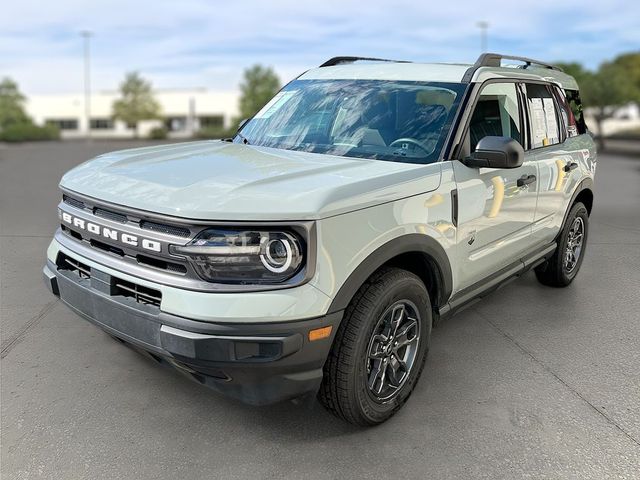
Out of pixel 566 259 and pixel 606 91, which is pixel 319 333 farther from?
pixel 606 91

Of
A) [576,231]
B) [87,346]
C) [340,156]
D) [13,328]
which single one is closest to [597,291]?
[576,231]

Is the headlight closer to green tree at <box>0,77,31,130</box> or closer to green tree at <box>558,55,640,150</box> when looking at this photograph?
green tree at <box>558,55,640,150</box>

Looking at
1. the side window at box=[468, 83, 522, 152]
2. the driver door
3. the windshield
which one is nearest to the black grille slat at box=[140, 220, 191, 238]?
the windshield

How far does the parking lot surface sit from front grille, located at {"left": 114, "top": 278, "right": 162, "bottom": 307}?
30.3 inches

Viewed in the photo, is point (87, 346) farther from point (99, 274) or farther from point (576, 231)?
point (576, 231)

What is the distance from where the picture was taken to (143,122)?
225ft

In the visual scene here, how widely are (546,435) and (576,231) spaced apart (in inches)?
117

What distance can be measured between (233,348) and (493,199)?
203 centimetres

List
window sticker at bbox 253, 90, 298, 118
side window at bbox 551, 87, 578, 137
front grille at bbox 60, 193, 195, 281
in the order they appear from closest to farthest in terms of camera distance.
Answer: front grille at bbox 60, 193, 195, 281 → window sticker at bbox 253, 90, 298, 118 → side window at bbox 551, 87, 578, 137

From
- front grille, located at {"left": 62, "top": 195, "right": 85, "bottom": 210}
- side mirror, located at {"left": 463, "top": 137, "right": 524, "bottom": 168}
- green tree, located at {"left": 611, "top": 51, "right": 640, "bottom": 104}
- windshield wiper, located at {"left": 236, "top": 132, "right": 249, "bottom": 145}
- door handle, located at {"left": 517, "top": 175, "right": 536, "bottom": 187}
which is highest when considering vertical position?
green tree, located at {"left": 611, "top": 51, "right": 640, "bottom": 104}

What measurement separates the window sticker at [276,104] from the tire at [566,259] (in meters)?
2.65

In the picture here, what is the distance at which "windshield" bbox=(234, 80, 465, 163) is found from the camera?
3.53 metres

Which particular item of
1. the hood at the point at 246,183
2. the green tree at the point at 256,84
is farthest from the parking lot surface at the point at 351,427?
the green tree at the point at 256,84

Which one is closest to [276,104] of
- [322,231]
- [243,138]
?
[243,138]
